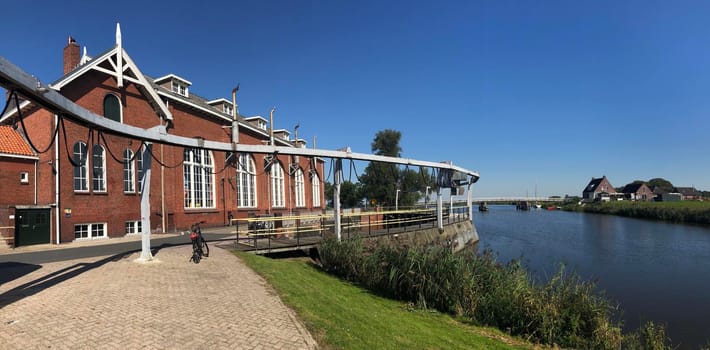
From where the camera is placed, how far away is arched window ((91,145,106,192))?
18.9 meters

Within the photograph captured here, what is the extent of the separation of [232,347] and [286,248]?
9.13 metres

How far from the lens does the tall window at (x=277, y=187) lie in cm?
3306

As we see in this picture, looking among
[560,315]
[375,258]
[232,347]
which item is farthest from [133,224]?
[560,315]

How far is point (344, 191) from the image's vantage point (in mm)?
68188

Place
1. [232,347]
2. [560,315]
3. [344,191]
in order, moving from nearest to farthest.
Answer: [232,347], [560,315], [344,191]

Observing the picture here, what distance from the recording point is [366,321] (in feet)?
22.5

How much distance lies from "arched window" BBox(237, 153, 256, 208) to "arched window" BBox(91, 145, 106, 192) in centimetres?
979

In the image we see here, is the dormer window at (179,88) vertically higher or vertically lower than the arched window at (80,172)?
higher

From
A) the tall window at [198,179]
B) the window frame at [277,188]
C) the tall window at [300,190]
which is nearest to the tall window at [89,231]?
the tall window at [198,179]

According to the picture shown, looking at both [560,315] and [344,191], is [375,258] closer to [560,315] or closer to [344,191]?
[560,315]

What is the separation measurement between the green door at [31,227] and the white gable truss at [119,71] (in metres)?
5.60

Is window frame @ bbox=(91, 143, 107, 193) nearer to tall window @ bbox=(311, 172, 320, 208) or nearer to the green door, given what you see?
the green door

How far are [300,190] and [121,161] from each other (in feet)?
81.1

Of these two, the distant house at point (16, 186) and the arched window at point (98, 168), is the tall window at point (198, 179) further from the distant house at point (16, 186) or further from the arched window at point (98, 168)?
the distant house at point (16, 186)
